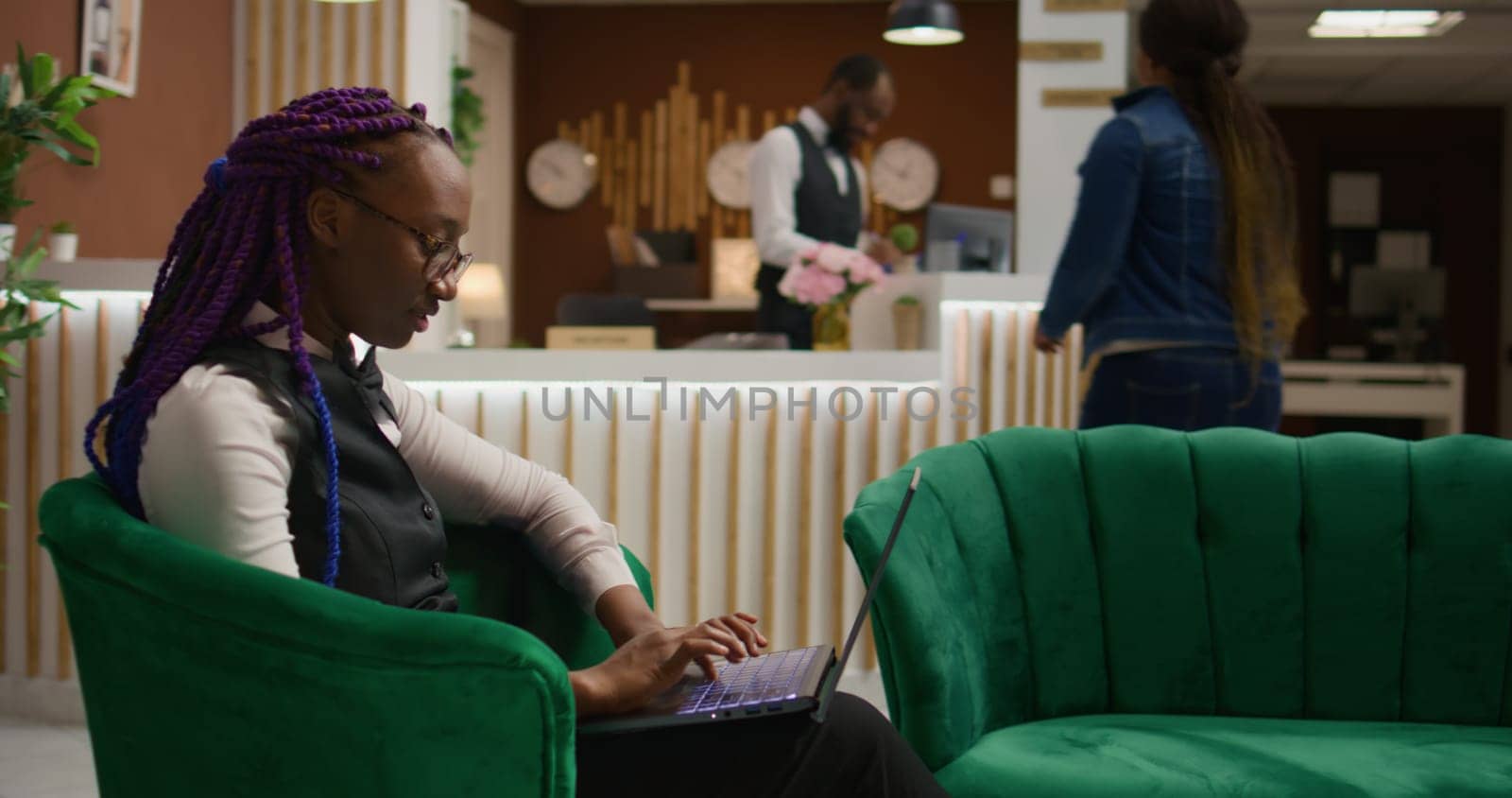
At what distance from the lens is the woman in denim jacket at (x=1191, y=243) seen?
2707 millimetres

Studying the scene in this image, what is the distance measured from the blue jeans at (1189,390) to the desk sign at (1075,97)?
3091mm

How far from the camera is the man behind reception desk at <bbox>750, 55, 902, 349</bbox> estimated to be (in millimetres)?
4527

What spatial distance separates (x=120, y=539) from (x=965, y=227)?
3.88 meters

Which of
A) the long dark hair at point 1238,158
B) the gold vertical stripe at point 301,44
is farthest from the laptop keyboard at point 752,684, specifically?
the gold vertical stripe at point 301,44

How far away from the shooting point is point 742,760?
140cm

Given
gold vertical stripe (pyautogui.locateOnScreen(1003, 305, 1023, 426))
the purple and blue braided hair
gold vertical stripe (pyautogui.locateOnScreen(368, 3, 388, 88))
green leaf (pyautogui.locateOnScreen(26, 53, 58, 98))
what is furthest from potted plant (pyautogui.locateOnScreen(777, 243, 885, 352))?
the purple and blue braided hair

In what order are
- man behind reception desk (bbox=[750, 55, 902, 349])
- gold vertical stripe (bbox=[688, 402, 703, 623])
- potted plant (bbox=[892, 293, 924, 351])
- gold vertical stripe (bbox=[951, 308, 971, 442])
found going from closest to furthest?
1. gold vertical stripe (bbox=[688, 402, 703, 623])
2. potted plant (bbox=[892, 293, 924, 351])
3. gold vertical stripe (bbox=[951, 308, 971, 442])
4. man behind reception desk (bbox=[750, 55, 902, 349])

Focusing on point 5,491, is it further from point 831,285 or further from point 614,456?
point 831,285

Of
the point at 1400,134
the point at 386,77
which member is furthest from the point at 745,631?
the point at 1400,134

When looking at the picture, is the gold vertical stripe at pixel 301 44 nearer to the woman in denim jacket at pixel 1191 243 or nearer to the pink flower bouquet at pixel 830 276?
the pink flower bouquet at pixel 830 276

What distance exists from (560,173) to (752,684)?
814 cm

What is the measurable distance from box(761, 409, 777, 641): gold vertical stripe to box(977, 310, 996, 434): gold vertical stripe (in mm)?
752

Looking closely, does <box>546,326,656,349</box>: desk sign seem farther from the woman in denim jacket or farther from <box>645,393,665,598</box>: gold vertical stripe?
the woman in denim jacket

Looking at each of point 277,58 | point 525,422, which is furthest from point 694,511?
point 277,58
